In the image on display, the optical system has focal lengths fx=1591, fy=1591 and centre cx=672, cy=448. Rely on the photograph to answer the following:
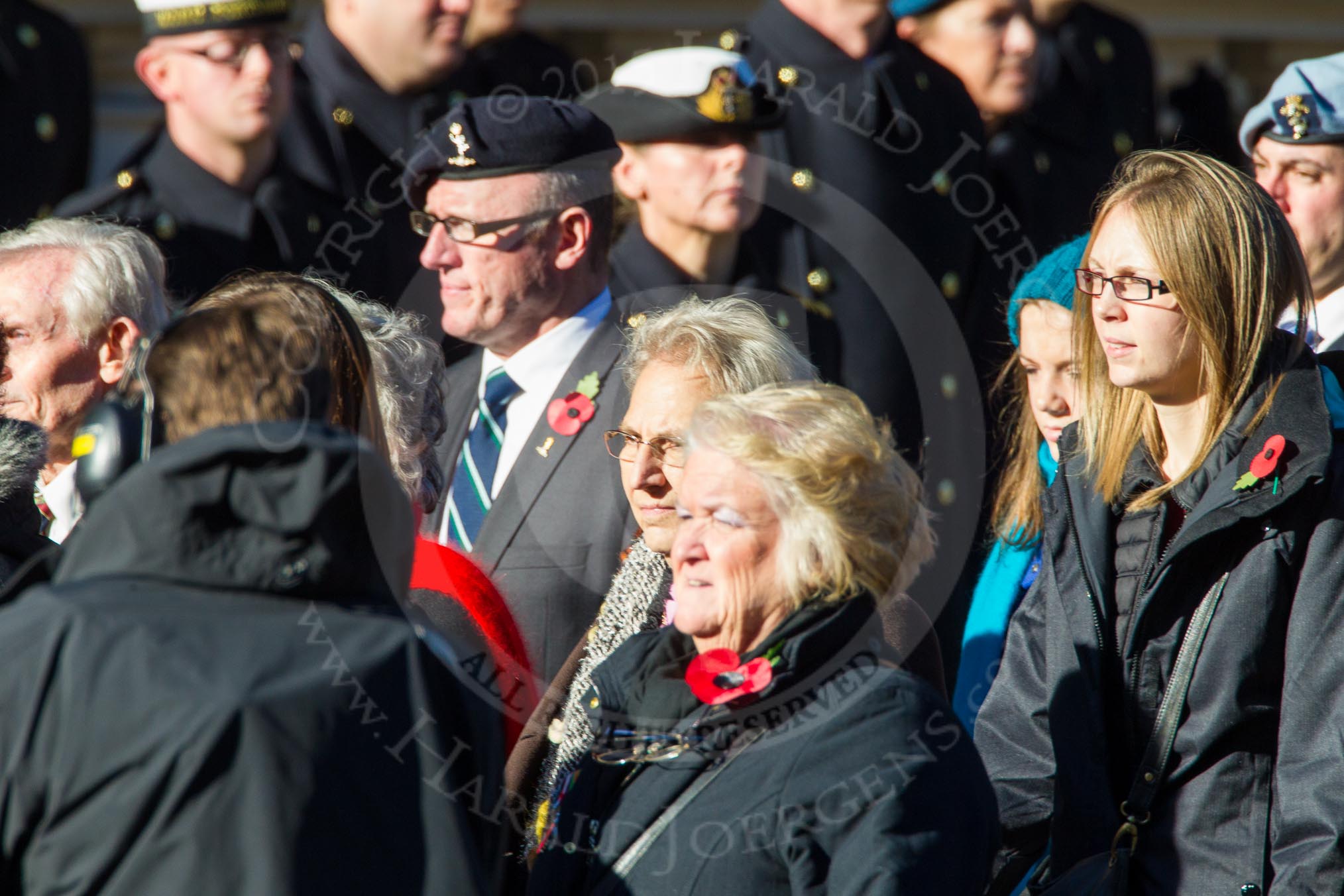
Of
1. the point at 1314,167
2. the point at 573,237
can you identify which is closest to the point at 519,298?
the point at 573,237

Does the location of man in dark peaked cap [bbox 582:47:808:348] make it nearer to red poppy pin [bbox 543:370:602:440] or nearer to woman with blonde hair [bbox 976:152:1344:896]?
red poppy pin [bbox 543:370:602:440]

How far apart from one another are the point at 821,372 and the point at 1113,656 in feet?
6.51

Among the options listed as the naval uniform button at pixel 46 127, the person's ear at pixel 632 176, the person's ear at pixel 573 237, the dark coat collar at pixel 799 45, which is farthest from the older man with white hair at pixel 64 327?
the dark coat collar at pixel 799 45

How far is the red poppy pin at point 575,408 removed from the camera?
10.7ft

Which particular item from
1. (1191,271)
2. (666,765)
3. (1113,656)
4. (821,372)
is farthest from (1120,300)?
(821,372)

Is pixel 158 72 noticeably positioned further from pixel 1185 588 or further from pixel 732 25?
pixel 1185 588

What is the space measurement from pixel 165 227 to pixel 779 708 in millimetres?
2740

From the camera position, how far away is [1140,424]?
2.44 meters

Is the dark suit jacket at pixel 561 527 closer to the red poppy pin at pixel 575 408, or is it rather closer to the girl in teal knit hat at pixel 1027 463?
the red poppy pin at pixel 575 408

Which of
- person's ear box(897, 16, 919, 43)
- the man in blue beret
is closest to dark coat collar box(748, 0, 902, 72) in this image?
person's ear box(897, 16, 919, 43)

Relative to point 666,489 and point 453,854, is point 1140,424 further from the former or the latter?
point 453,854

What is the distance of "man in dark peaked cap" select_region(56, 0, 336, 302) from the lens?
4.03 m

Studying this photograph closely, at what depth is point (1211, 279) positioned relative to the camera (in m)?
2.32

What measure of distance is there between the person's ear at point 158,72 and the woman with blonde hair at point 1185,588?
2586 mm
